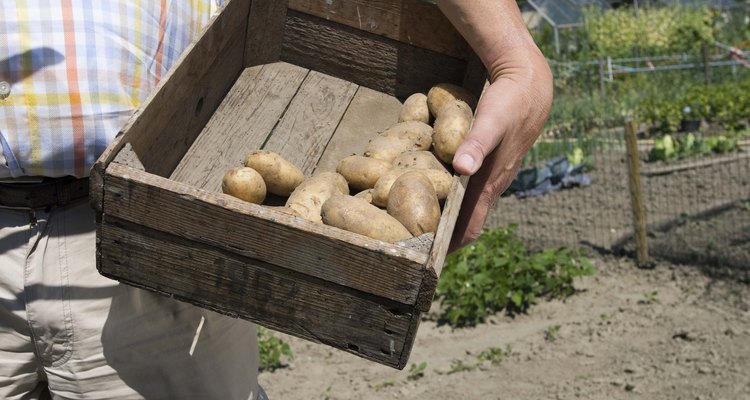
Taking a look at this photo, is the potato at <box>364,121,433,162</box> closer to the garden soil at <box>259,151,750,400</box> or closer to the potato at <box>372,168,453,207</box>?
the potato at <box>372,168,453,207</box>

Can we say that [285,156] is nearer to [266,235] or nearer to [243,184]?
[243,184]

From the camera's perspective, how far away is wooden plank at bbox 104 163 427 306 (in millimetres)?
1883

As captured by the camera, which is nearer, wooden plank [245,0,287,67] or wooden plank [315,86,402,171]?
wooden plank [315,86,402,171]

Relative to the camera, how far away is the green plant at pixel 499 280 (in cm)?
557

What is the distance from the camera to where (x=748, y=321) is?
206 inches

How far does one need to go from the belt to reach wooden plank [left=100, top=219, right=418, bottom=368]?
0.31 m

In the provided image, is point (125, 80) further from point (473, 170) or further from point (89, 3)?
point (473, 170)

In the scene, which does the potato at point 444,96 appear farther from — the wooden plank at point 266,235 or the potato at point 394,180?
the wooden plank at point 266,235

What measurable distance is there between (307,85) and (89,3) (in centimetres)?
79

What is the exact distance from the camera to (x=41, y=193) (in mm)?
2320

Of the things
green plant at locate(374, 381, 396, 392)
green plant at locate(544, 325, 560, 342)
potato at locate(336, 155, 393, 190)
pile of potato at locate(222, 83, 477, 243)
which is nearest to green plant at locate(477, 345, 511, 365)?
green plant at locate(544, 325, 560, 342)

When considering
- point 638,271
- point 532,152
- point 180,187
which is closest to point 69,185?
point 180,187

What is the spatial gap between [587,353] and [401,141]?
2862 millimetres

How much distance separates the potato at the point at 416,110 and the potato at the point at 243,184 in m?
0.56
